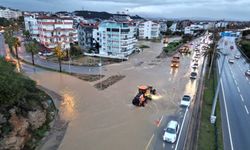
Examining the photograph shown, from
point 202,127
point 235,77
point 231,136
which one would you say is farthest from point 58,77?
point 235,77

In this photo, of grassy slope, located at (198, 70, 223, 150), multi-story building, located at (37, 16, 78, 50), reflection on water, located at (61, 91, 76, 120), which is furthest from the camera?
multi-story building, located at (37, 16, 78, 50)

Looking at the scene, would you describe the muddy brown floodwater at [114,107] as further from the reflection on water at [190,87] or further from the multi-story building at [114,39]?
the multi-story building at [114,39]

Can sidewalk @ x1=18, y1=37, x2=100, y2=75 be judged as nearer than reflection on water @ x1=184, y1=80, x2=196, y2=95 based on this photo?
No

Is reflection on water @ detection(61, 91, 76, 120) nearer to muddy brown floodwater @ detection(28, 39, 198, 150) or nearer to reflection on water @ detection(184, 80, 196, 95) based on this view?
muddy brown floodwater @ detection(28, 39, 198, 150)

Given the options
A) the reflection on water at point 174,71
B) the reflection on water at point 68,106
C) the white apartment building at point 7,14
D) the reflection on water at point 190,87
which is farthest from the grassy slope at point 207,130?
the white apartment building at point 7,14

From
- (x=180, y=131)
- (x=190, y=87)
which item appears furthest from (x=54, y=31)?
(x=180, y=131)

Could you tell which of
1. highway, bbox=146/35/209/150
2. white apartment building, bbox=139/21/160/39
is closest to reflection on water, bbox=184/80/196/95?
highway, bbox=146/35/209/150

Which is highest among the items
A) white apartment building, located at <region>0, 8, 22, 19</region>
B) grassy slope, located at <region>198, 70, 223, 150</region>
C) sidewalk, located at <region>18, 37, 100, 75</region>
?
white apartment building, located at <region>0, 8, 22, 19</region>
